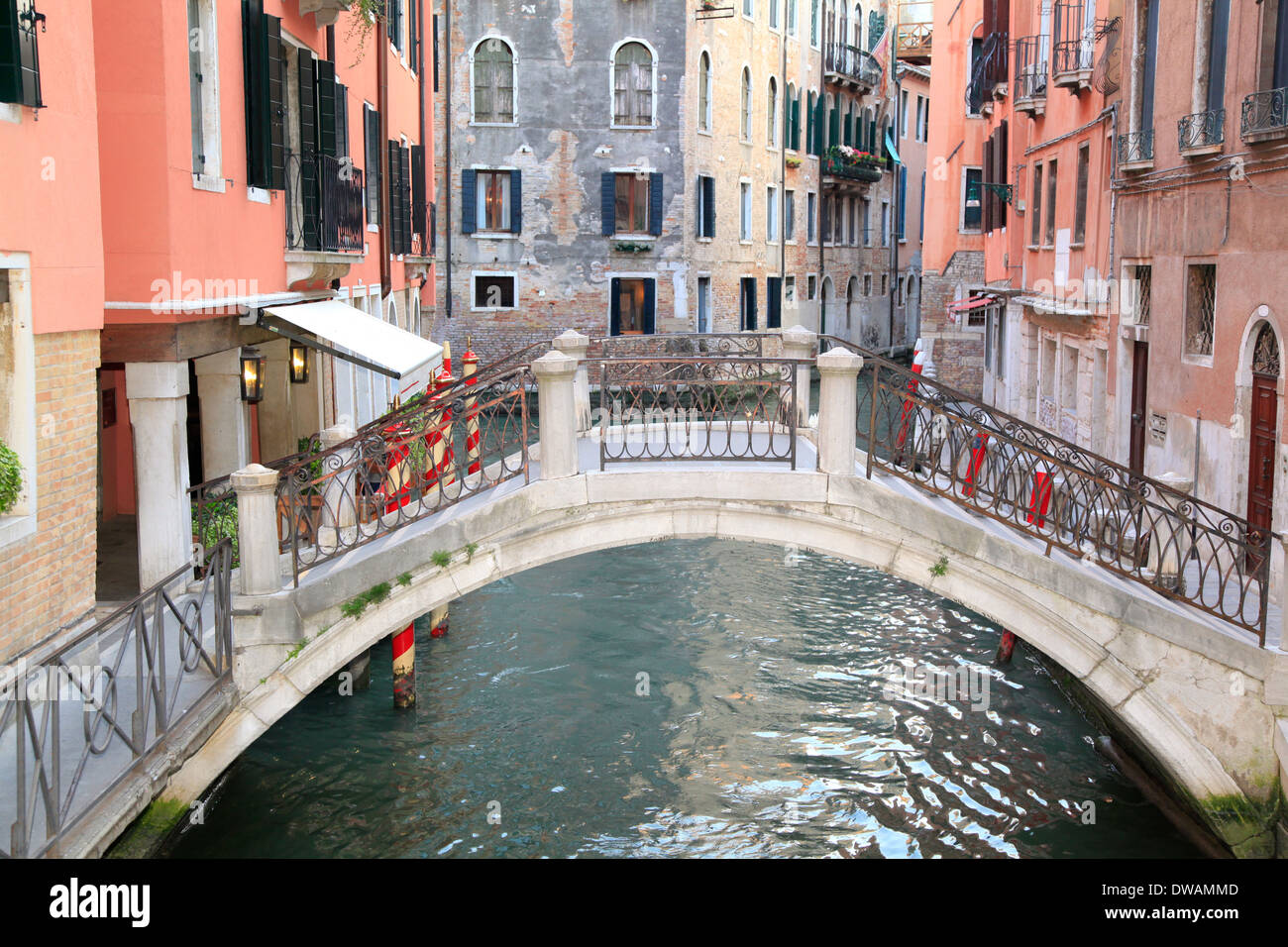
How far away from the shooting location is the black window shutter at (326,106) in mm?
12539

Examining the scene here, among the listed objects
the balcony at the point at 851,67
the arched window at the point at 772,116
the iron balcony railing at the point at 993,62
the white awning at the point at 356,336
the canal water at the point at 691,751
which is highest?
the balcony at the point at 851,67

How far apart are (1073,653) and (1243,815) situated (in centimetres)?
139

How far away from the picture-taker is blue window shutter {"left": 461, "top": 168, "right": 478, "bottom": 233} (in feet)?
111

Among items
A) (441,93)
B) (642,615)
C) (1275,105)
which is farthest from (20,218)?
(441,93)

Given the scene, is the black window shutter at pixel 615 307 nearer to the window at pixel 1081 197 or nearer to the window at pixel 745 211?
the window at pixel 745 211

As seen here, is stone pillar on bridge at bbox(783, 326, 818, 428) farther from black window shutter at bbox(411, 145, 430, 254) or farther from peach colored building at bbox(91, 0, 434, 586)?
black window shutter at bbox(411, 145, 430, 254)

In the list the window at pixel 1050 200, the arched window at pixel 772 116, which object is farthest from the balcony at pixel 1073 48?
the arched window at pixel 772 116

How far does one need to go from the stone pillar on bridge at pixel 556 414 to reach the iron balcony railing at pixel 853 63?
36.6m

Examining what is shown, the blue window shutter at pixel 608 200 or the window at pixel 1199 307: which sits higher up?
the blue window shutter at pixel 608 200

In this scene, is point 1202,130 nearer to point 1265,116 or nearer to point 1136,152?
point 1265,116

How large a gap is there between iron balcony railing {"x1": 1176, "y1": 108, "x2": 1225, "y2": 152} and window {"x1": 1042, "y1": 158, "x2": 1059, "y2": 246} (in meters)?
7.87

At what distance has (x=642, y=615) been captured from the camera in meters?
16.1

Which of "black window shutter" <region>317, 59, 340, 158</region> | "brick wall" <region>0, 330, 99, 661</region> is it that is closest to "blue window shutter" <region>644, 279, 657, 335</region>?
"black window shutter" <region>317, 59, 340, 158</region>

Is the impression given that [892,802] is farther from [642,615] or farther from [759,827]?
[642,615]
